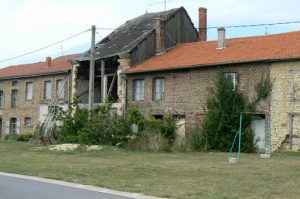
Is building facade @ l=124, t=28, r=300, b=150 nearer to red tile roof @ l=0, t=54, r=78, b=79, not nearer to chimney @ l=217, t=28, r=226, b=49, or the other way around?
chimney @ l=217, t=28, r=226, b=49

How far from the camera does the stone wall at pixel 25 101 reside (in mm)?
41781

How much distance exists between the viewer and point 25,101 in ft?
144

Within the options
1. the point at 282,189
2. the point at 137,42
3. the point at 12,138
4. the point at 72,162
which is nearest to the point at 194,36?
the point at 137,42

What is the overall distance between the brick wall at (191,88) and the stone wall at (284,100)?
596 mm

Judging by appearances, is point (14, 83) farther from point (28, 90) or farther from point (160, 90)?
point (160, 90)

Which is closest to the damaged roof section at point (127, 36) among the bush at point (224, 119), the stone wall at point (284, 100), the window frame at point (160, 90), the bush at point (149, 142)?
the window frame at point (160, 90)

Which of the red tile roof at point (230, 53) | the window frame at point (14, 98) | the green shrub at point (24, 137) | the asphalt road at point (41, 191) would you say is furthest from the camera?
the window frame at point (14, 98)

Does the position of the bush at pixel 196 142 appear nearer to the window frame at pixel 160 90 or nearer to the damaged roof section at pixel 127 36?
the window frame at pixel 160 90

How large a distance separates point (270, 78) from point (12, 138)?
2332 cm

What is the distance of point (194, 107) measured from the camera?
30.7 meters

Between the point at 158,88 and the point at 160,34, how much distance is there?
5.16 meters

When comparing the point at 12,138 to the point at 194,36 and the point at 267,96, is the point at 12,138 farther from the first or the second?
the point at 267,96

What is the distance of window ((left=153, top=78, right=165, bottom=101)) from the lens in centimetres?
3250

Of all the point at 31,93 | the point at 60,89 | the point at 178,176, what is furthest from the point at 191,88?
the point at 31,93
